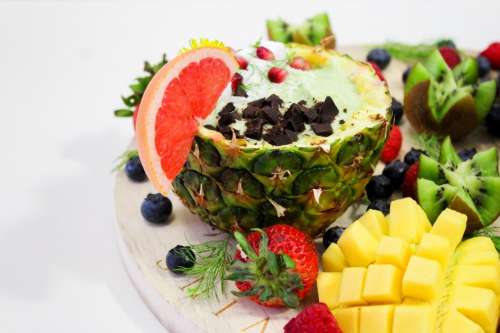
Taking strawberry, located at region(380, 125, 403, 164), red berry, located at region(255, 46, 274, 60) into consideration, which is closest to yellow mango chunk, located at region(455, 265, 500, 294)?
strawberry, located at region(380, 125, 403, 164)

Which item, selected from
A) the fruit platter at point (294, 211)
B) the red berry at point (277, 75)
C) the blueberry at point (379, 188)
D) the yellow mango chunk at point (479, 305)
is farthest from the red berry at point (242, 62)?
the yellow mango chunk at point (479, 305)

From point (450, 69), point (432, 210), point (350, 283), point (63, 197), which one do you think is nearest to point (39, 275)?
point (63, 197)

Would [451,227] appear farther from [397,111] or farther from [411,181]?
[397,111]

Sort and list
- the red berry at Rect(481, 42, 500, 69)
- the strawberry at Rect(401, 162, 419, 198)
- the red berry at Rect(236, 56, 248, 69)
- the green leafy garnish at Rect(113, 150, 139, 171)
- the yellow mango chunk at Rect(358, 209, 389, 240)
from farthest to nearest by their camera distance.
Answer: the red berry at Rect(481, 42, 500, 69)
the green leafy garnish at Rect(113, 150, 139, 171)
the strawberry at Rect(401, 162, 419, 198)
the red berry at Rect(236, 56, 248, 69)
the yellow mango chunk at Rect(358, 209, 389, 240)

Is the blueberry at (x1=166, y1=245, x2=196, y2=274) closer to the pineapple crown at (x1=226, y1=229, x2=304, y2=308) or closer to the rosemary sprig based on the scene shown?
the pineapple crown at (x1=226, y1=229, x2=304, y2=308)

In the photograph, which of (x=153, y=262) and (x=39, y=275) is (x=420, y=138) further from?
(x=39, y=275)

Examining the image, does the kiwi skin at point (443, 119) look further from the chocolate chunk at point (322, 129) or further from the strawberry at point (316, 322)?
the strawberry at point (316, 322)

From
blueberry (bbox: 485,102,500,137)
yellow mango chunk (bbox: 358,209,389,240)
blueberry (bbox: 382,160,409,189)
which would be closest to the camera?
yellow mango chunk (bbox: 358,209,389,240)
